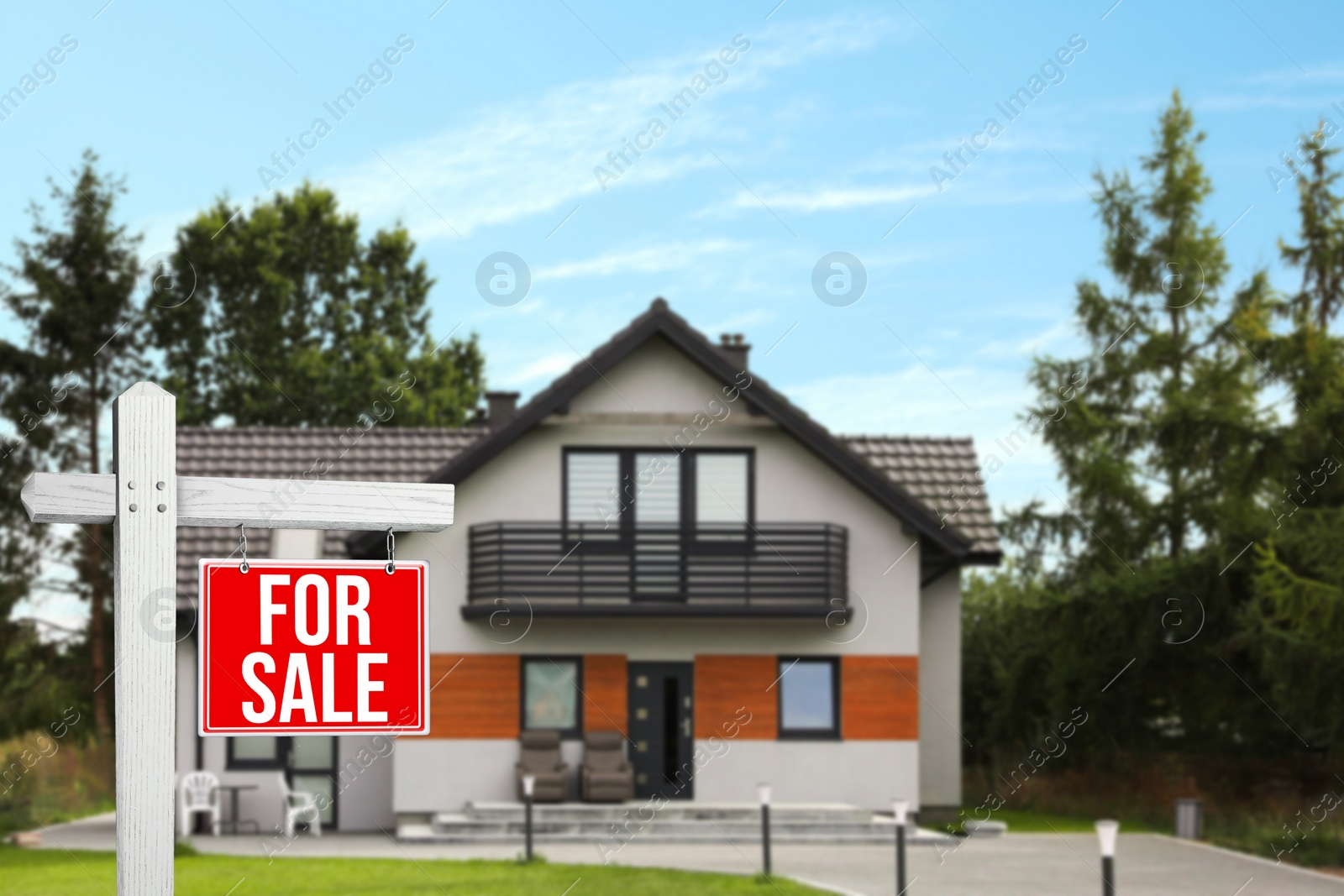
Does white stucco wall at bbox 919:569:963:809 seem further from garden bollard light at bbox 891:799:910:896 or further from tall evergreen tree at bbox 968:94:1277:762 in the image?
garden bollard light at bbox 891:799:910:896

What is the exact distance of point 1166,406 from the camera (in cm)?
2564

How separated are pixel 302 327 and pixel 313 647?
32.7 m

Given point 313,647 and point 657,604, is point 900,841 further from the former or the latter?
point 313,647

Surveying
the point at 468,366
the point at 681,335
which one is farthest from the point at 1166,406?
the point at 468,366

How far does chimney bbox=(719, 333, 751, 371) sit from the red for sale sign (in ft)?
57.7

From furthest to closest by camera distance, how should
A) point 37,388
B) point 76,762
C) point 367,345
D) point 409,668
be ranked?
point 367,345 → point 37,388 → point 76,762 → point 409,668

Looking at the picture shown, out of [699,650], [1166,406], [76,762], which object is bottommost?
[76,762]

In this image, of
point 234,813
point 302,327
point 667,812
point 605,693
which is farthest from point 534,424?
point 302,327

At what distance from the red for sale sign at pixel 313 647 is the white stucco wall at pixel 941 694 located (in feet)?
62.2

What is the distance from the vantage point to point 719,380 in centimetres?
2153

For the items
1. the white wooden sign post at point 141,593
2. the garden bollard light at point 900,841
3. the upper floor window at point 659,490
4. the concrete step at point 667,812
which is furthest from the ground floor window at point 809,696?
the white wooden sign post at point 141,593

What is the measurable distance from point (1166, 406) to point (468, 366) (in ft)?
57.9

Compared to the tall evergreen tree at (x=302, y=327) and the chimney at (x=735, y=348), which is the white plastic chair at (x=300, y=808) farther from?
the tall evergreen tree at (x=302, y=327)

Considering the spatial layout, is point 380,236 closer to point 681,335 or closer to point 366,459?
point 366,459
